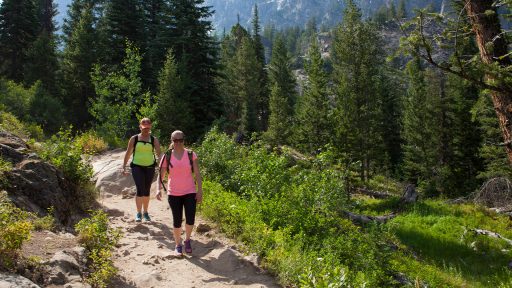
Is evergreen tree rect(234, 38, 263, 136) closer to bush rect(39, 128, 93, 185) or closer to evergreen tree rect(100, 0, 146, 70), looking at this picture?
evergreen tree rect(100, 0, 146, 70)

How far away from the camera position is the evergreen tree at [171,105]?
20.8 meters

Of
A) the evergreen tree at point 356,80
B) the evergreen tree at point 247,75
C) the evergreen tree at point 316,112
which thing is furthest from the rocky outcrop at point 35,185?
the evergreen tree at point 247,75

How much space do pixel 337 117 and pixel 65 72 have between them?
19.3m

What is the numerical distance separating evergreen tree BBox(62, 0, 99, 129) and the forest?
9 cm

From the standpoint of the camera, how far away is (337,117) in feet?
93.7

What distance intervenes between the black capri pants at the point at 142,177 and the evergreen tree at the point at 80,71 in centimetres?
2069

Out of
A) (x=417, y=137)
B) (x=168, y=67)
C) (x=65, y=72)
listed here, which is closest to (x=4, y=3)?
(x=65, y=72)

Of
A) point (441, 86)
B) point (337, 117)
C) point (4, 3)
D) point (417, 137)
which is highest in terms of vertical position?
point (4, 3)

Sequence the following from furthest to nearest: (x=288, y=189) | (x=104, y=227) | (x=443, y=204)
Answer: (x=443, y=204) < (x=288, y=189) < (x=104, y=227)

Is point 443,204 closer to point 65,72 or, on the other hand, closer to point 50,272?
point 50,272

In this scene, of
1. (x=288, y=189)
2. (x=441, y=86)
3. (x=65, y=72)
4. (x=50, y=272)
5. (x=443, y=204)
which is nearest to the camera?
Answer: (x=50, y=272)

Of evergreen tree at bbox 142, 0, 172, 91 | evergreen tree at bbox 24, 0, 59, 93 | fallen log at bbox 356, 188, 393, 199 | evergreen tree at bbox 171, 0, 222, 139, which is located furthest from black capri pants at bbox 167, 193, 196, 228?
evergreen tree at bbox 24, 0, 59, 93

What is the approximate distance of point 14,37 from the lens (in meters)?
28.8

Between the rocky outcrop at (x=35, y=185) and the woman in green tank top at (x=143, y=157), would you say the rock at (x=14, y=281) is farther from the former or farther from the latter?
the woman in green tank top at (x=143, y=157)
